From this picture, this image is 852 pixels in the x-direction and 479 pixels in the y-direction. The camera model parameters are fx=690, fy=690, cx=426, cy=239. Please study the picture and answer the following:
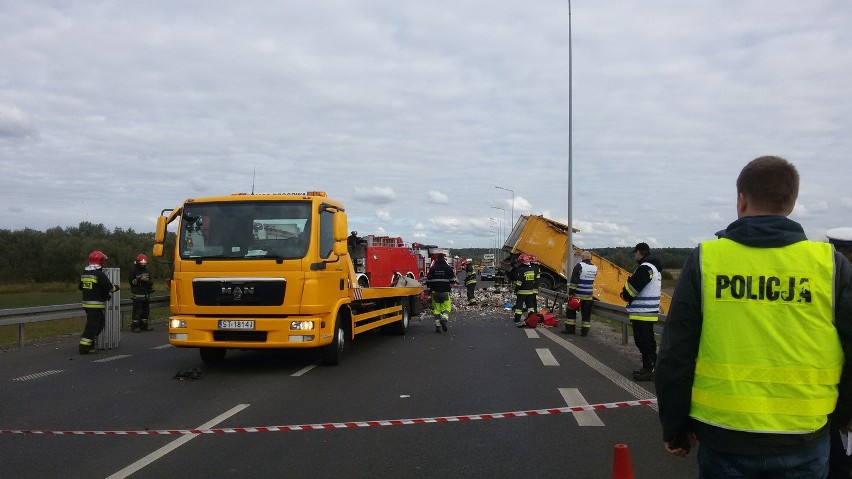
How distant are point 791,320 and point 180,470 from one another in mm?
4392

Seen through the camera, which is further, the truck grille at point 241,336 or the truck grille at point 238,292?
the truck grille at point 241,336

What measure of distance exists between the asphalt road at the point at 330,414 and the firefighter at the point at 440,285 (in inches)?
161

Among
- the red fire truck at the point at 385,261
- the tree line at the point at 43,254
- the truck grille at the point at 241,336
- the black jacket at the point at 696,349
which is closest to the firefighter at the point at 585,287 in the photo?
the red fire truck at the point at 385,261

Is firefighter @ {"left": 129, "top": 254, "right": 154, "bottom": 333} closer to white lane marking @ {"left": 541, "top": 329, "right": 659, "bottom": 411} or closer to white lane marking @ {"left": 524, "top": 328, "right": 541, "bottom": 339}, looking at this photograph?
white lane marking @ {"left": 524, "top": 328, "right": 541, "bottom": 339}

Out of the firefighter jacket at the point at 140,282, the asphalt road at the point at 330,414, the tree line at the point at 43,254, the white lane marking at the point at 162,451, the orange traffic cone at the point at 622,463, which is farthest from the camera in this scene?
the tree line at the point at 43,254

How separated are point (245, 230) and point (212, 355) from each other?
237cm

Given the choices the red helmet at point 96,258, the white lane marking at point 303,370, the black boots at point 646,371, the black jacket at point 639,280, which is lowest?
the white lane marking at point 303,370

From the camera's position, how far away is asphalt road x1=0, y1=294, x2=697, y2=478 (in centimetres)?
534

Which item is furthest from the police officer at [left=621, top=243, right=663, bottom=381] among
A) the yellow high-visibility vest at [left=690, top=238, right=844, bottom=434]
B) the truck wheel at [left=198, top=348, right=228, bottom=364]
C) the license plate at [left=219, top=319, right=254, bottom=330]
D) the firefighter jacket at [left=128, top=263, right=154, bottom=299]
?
the firefighter jacket at [left=128, top=263, right=154, bottom=299]

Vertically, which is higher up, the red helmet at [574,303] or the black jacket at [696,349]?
the black jacket at [696,349]

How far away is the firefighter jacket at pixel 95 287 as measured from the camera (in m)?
12.3

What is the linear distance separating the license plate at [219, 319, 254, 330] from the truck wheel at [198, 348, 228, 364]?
1.41 m

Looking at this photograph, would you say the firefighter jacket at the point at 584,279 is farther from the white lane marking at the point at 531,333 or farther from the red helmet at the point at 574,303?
the white lane marking at the point at 531,333

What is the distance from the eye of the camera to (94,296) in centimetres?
1235
